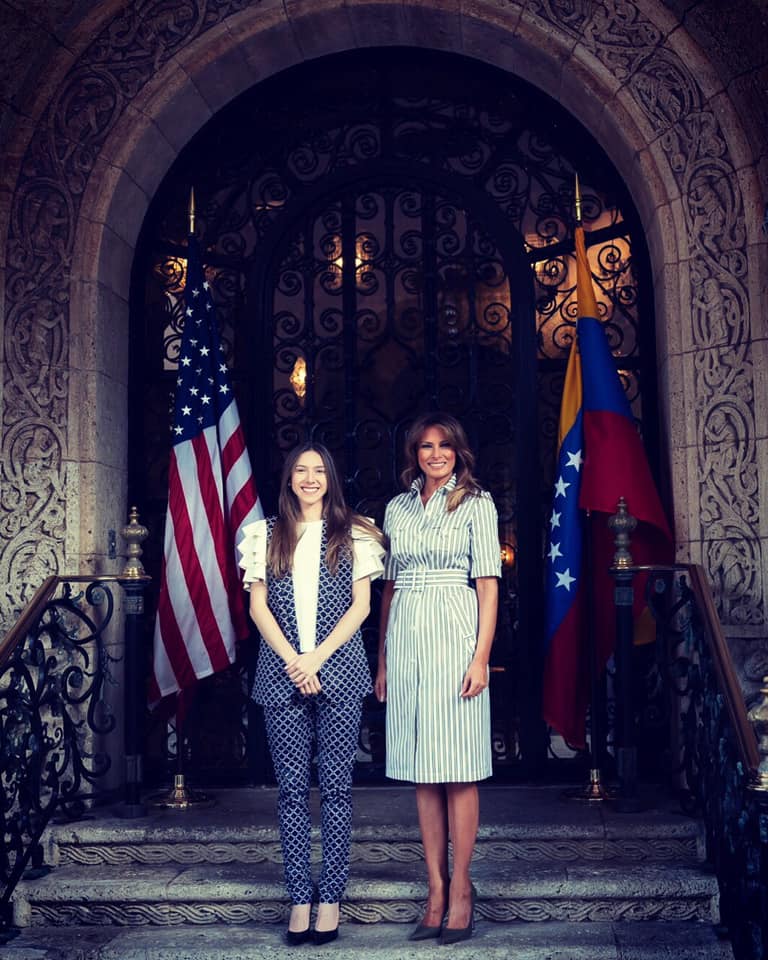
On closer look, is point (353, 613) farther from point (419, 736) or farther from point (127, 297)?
point (127, 297)

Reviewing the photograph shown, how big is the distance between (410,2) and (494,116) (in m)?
0.87

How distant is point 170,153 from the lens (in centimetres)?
721

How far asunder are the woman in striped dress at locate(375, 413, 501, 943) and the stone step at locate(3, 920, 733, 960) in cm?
14

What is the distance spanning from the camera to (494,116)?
7328 millimetres

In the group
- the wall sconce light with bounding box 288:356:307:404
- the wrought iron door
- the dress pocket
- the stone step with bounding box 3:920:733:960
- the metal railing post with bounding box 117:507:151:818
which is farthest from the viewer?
the wall sconce light with bounding box 288:356:307:404

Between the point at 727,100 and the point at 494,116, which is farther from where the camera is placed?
the point at 494,116

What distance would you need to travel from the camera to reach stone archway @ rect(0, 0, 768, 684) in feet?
20.8

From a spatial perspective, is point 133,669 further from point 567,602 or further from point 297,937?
point 567,602

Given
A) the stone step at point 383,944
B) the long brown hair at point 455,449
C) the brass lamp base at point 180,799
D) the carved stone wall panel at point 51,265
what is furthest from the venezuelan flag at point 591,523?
the carved stone wall panel at point 51,265

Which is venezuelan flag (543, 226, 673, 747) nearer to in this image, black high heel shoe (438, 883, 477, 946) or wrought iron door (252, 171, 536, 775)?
wrought iron door (252, 171, 536, 775)

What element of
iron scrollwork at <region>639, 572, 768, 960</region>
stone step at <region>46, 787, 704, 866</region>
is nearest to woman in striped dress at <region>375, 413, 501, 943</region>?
stone step at <region>46, 787, 704, 866</region>

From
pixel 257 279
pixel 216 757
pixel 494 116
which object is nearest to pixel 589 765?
pixel 216 757

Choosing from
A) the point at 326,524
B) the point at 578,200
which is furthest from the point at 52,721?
the point at 578,200

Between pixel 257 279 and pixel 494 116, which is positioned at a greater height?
pixel 494 116
